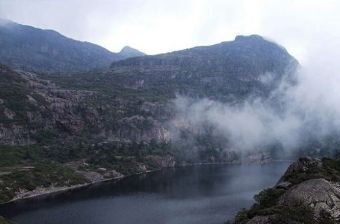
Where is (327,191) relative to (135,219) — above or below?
above

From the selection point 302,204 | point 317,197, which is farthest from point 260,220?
point 317,197

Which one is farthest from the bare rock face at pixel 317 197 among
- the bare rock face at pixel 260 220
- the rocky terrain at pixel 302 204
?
the bare rock face at pixel 260 220

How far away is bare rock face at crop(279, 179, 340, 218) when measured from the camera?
74581 mm

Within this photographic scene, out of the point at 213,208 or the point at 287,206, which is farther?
the point at 213,208

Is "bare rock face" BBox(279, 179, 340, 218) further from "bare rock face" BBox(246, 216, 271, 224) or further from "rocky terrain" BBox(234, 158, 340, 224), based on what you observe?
"bare rock face" BBox(246, 216, 271, 224)

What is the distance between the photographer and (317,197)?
76.1 meters

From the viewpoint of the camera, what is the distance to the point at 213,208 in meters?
174

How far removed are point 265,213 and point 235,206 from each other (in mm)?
105585

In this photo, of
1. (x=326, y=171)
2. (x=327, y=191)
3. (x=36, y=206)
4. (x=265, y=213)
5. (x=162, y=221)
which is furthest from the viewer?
(x=36, y=206)

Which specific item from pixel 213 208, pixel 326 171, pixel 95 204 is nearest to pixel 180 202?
pixel 213 208

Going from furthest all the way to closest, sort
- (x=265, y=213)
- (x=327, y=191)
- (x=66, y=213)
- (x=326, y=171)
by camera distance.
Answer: (x=66, y=213), (x=326, y=171), (x=327, y=191), (x=265, y=213)

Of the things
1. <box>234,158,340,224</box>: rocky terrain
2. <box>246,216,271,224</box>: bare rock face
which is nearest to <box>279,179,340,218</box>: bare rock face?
<box>234,158,340,224</box>: rocky terrain

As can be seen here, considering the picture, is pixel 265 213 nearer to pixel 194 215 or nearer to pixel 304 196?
pixel 304 196

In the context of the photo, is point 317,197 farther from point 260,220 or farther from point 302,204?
point 260,220
